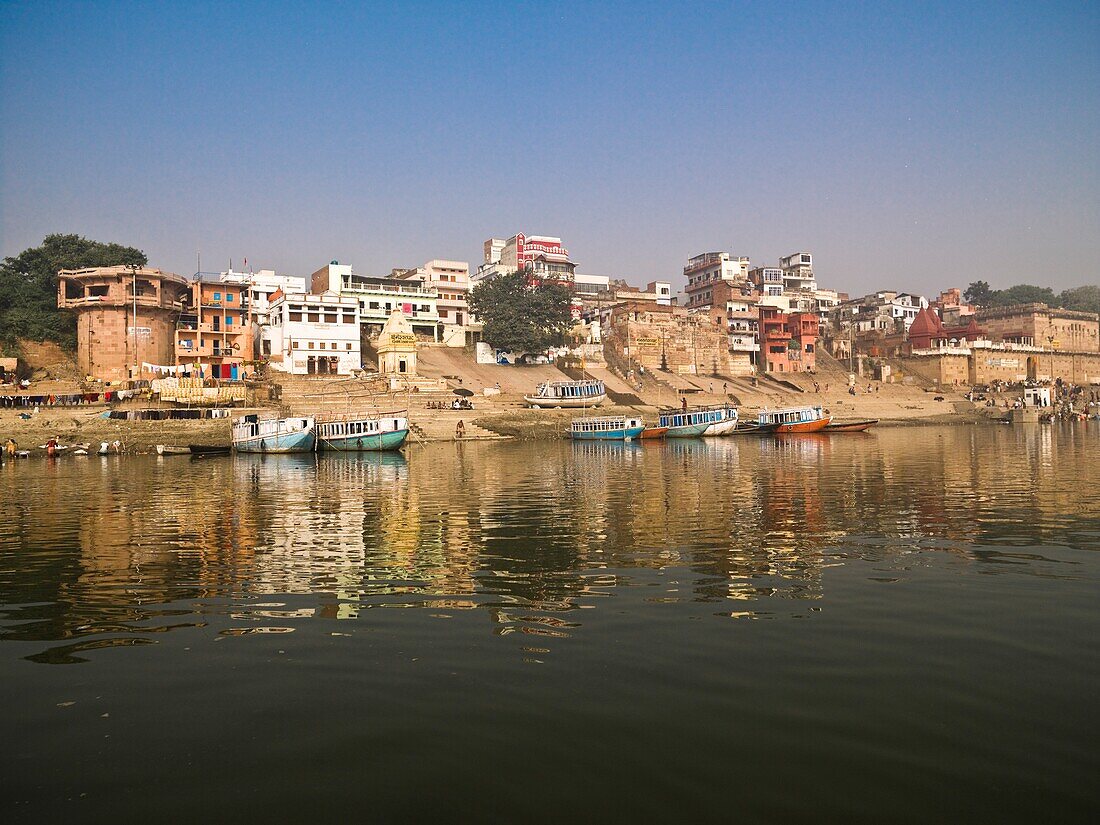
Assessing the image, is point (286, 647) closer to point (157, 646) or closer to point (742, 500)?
point (157, 646)

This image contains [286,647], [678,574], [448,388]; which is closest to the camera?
[286,647]

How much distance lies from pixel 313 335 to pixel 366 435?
23299 millimetres

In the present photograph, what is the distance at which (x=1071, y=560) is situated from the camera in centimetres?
1109

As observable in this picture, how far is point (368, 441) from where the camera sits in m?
41.3

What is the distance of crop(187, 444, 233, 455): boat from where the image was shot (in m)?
41.7

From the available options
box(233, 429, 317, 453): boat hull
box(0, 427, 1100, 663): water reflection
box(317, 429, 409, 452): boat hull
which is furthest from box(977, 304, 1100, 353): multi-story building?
box(233, 429, 317, 453): boat hull

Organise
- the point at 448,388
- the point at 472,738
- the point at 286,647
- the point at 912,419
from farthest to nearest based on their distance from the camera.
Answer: the point at 912,419 → the point at 448,388 → the point at 286,647 → the point at 472,738

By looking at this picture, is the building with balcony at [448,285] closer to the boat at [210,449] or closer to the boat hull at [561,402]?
the boat hull at [561,402]

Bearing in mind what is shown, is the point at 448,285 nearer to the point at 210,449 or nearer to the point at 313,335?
the point at 313,335

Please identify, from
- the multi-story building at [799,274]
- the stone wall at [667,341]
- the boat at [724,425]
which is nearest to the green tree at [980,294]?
the multi-story building at [799,274]

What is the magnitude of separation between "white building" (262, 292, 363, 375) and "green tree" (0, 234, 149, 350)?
44.2 feet

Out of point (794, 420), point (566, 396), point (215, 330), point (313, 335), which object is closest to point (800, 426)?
point (794, 420)

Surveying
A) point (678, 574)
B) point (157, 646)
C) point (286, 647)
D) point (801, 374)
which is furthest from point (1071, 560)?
point (801, 374)

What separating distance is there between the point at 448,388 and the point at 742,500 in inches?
1636
